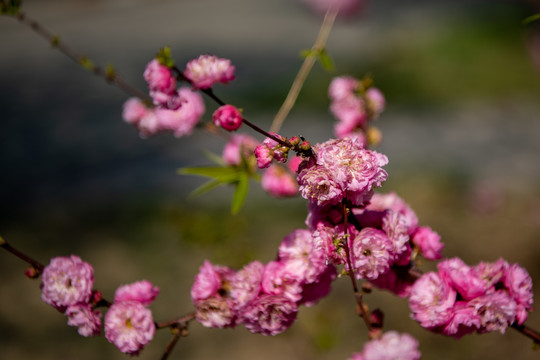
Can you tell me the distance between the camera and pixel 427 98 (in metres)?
6.42

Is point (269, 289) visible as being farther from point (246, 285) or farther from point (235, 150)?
point (235, 150)

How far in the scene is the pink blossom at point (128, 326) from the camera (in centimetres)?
97

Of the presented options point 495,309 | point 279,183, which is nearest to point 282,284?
point 495,309

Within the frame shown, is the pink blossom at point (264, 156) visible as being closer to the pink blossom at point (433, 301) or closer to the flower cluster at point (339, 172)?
the flower cluster at point (339, 172)

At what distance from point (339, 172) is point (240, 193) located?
1.50 feet

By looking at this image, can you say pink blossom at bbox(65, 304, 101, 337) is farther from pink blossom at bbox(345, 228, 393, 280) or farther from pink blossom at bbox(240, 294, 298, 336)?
pink blossom at bbox(345, 228, 393, 280)

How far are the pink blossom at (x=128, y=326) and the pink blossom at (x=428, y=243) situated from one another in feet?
1.69

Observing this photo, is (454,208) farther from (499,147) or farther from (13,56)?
(13,56)

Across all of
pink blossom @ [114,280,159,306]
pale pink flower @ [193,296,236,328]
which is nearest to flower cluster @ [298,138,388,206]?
pale pink flower @ [193,296,236,328]

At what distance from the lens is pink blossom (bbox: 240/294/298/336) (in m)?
0.93

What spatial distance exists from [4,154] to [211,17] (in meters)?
5.70

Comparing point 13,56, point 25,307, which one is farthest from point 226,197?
point 13,56

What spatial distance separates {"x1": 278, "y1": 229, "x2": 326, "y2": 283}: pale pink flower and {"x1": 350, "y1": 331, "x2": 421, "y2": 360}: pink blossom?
158 mm

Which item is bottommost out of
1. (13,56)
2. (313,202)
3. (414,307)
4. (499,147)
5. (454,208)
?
(414,307)
